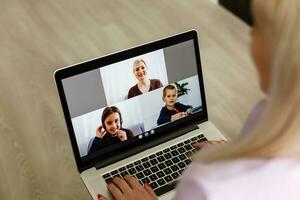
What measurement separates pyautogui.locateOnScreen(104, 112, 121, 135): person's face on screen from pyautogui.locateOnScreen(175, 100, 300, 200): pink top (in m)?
0.50

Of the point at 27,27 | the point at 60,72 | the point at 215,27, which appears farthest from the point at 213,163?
the point at 27,27

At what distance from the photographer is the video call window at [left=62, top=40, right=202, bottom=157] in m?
1.06

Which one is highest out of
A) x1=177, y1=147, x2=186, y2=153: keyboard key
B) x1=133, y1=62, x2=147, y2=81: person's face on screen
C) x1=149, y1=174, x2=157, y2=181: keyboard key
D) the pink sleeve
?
x1=133, y1=62, x2=147, y2=81: person's face on screen

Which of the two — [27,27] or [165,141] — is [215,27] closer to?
[27,27]

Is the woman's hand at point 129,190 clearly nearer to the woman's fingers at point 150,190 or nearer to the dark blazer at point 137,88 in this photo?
the woman's fingers at point 150,190

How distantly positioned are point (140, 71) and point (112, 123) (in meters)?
A: 0.13

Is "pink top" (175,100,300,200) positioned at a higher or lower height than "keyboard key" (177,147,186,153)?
higher

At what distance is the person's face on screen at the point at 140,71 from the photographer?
1096 mm

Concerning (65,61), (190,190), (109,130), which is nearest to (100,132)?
(109,130)

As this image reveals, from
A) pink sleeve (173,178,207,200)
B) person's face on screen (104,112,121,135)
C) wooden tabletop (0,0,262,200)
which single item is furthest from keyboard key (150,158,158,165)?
wooden tabletop (0,0,262,200)

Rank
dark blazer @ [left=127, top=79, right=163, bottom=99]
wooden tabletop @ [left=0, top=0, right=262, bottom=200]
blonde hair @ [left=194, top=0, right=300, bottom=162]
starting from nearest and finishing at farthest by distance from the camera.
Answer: blonde hair @ [left=194, top=0, right=300, bottom=162], dark blazer @ [left=127, top=79, right=163, bottom=99], wooden tabletop @ [left=0, top=0, right=262, bottom=200]

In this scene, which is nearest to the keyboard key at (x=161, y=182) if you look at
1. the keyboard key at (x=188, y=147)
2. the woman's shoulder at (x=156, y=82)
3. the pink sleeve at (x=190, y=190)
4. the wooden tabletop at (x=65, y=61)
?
the keyboard key at (x=188, y=147)

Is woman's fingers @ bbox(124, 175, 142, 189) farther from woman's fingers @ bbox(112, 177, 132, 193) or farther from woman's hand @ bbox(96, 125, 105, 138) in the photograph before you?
woman's hand @ bbox(96, 125, 105, 138)

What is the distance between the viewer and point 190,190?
0.63 m
